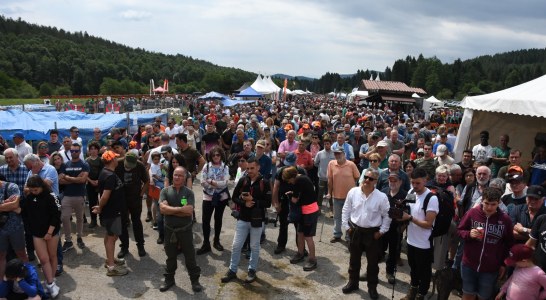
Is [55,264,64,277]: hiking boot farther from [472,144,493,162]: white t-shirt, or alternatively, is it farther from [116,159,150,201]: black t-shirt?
[472,144,493,162]: white t-shirt

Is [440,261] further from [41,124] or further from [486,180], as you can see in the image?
[41,124]

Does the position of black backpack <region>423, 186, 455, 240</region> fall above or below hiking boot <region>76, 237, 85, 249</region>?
above

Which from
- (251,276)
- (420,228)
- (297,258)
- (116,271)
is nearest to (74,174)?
(116,271)

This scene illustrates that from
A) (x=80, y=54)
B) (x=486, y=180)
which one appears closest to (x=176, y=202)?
(x=486, y=180)

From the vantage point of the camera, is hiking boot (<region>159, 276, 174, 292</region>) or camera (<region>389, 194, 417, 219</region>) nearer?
camera (<region>389, 194, 417, 219</region>)

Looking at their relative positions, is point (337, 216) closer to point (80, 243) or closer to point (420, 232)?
point (420, 232)

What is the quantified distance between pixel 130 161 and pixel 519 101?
7.53 metres

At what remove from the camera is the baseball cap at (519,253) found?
12.0 ft

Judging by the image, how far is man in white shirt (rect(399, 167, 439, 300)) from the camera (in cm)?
449

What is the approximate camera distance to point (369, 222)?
15.8 feet

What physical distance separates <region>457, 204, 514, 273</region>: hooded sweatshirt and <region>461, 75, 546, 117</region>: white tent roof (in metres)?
4.79

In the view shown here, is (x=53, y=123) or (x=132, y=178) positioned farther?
(x=53, y=123)

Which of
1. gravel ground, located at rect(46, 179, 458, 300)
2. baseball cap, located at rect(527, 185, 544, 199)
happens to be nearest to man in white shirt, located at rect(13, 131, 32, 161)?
gravel ground, located at rect(46, 179, 458, 300)

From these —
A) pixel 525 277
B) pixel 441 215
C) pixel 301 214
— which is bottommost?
pixel 301 214
